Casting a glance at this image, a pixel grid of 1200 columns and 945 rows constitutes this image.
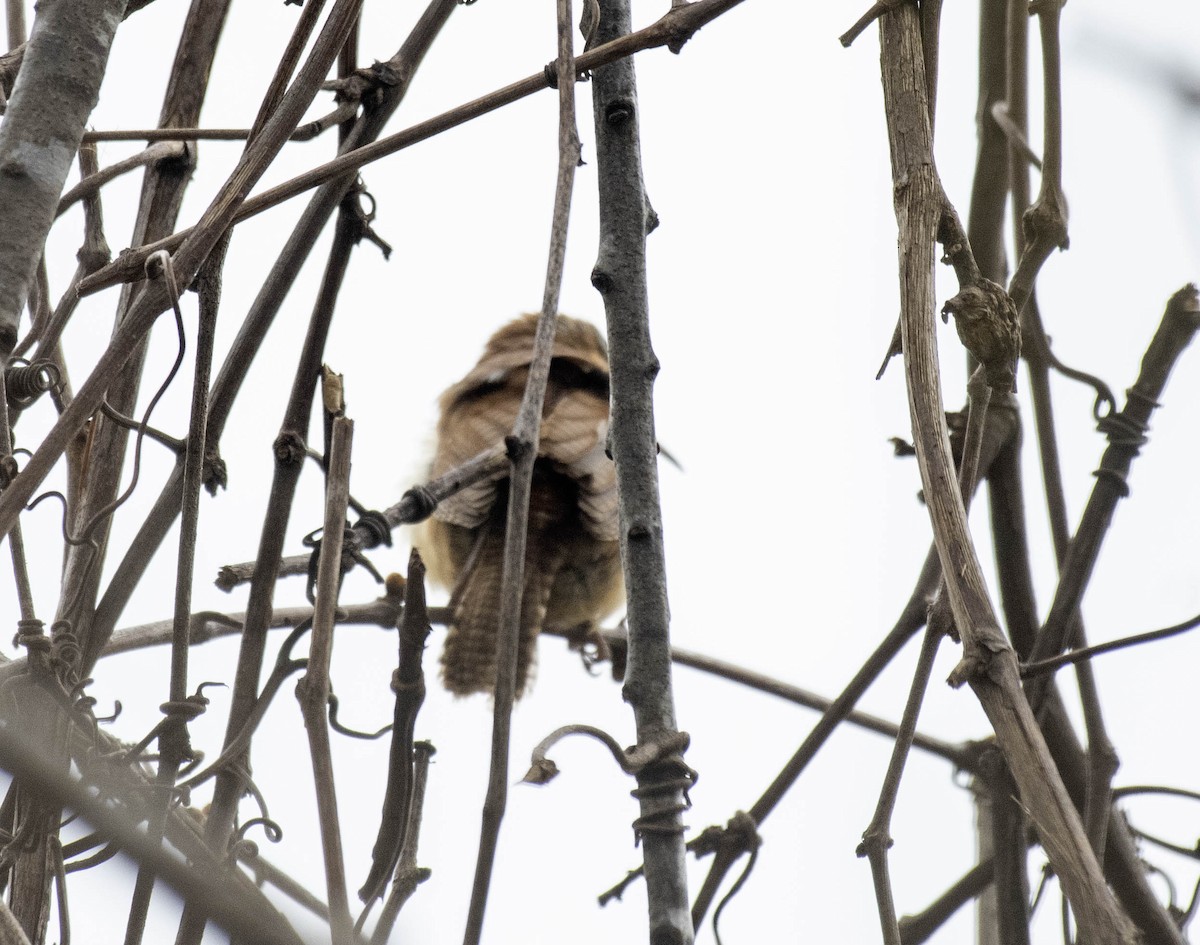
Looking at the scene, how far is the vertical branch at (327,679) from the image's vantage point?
1.15 metres

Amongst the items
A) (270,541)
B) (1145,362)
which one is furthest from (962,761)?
(270,541)

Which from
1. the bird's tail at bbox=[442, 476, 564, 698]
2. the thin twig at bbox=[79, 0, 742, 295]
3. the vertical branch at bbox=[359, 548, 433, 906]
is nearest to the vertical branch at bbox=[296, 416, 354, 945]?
the vertical branch at bbox=[359, 548, 433, 906]

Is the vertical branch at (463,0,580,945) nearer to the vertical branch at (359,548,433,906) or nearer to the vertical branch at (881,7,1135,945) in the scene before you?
the vertical branch at (359,548,433,906)

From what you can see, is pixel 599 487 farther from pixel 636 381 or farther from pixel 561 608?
pixel 636 381

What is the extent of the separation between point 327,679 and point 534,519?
256 cm

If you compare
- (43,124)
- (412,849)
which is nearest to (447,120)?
(43,124)

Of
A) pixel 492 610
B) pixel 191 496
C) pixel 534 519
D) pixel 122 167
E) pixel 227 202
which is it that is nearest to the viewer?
pixel 227 202

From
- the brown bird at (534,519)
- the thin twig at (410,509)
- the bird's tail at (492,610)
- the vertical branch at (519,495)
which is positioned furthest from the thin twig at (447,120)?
the brown bird at (534,519)

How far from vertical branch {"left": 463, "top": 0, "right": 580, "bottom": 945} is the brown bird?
1966 millimetres

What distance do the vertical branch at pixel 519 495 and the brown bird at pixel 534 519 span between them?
1.97 m

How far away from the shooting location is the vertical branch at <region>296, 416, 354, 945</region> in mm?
1150

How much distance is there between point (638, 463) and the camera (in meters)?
1.44

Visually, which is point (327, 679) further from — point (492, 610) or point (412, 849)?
point (492, 610)

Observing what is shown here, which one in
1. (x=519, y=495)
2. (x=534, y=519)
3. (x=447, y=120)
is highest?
(x=534, y=519)
